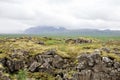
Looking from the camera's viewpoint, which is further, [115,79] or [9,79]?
[115,79]

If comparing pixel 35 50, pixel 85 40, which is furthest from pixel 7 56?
pixel 85 40

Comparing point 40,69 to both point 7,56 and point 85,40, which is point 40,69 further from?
point 85,40

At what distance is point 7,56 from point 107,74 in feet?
132

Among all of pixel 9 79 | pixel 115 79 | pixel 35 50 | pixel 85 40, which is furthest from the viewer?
pixel 85 40

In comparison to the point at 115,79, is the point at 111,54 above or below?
above

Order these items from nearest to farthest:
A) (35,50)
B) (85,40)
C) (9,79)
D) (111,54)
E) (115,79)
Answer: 1. (9,79)
2. (115,79)
3. (111,54)
4. (35,50)
5. (85,40)

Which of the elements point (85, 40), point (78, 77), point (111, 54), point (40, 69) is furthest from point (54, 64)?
point (85, 40)

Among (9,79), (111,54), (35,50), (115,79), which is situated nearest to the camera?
(9,79)

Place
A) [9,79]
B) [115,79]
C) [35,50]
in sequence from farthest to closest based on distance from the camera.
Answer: [35,50]
[115,79]
[9,79]

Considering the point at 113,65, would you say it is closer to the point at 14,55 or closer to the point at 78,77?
the point at 78,77

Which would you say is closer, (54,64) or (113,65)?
(113,65)

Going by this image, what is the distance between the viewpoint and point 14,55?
126 m

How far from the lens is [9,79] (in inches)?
3969

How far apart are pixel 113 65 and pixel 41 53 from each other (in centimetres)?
3027
